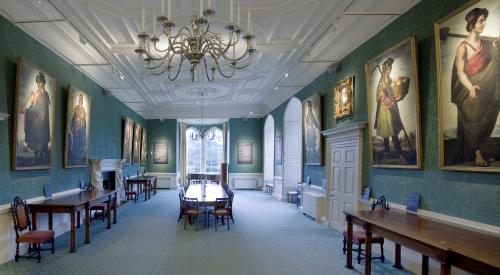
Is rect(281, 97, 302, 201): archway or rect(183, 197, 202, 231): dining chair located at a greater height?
rect(281, 97, 302, 201): archway

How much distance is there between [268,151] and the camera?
1634 cm

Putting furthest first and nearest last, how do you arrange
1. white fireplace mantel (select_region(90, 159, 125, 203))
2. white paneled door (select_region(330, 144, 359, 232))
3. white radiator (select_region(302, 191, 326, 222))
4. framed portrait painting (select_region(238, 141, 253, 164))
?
1. framed portrait painting (select_region(238, 141, 253, 164))
2. white fireplace mantel (select_region(90, 159, 125, 203))
3. white radiator (select_region(302, 191, 326, 222))
4. white paneled door (select_region(330, 144, 359, 232))

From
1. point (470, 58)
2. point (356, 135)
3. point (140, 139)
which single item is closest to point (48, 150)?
point (356, 135)

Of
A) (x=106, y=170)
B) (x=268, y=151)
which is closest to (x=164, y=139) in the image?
(x=268, y=151)

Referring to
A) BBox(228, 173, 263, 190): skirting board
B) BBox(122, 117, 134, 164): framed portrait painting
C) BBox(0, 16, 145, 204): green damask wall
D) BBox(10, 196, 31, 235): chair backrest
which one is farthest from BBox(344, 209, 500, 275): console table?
BBox(228, 173, 263, 190): skirting board

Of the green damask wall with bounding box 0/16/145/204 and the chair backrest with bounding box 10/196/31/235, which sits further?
the green damask wall with bounding box 0/16/145/204

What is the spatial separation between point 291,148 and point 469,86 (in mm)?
9062

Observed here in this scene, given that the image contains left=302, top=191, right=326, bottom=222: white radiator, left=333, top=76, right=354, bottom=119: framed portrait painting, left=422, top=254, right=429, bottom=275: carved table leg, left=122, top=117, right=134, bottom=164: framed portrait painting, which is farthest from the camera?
left=122, top=117, right=134, bottom=164: framed portrait painting

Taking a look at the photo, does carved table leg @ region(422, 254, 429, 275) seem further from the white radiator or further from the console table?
the white radiator

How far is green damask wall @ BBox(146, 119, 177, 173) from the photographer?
57.2ft

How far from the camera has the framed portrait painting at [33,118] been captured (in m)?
5.30

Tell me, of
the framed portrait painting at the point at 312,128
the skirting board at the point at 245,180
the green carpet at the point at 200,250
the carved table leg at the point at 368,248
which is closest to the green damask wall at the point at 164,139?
the skirting board at the point at 245,180

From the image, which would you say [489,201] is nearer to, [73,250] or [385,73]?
[385,73]

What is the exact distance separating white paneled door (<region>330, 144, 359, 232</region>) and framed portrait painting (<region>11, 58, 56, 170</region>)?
6.52m
